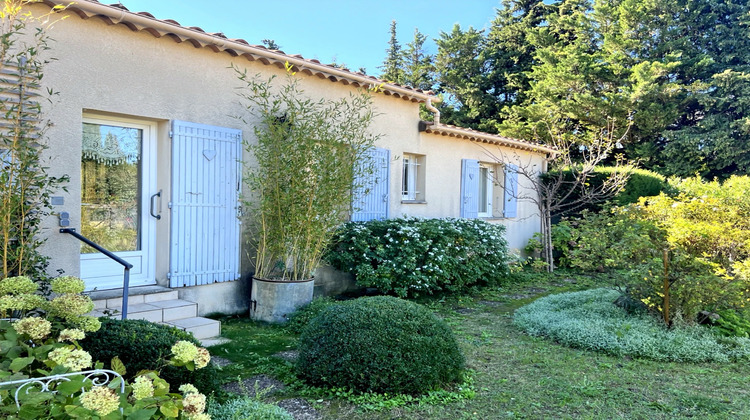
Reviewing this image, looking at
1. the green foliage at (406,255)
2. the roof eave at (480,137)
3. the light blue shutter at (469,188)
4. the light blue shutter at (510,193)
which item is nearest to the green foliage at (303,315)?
the green foliage at (406,255)

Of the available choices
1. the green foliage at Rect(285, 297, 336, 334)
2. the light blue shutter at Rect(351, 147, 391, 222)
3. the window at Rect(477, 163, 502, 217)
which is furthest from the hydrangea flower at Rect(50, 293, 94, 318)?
the window at Rect(477, 163, 502, 217)

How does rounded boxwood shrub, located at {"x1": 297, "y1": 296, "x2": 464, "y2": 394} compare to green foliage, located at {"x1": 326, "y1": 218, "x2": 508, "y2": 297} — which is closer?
rounded boxwood shrub, located at {"x1": 297, "y1": 296, "x2": 464, "y2": 394}

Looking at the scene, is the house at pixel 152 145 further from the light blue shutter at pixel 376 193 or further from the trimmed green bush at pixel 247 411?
the trimmed green bush at pixel 247 411

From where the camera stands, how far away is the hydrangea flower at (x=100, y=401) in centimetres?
164

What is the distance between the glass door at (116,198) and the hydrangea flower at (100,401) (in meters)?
3.94

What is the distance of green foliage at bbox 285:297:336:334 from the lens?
5.57 m

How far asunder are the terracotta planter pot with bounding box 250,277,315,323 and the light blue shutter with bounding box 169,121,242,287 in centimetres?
47

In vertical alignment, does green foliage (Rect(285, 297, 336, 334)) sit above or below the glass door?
below

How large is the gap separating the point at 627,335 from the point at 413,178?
16.8 feet

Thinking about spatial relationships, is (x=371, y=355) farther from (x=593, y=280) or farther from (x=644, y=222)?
(x=593, y=280)

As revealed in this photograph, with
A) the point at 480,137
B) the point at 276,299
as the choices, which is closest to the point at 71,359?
the point at 276,299

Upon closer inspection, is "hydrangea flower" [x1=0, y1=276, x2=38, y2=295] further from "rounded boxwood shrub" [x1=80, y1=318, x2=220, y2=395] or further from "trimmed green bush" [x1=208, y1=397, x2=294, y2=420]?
"trimmed green bush" [x1=208, y1=397, x2=294, y2=420]

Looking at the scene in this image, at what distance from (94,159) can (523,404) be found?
4727 mm

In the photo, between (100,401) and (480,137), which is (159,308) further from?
(480,137)
